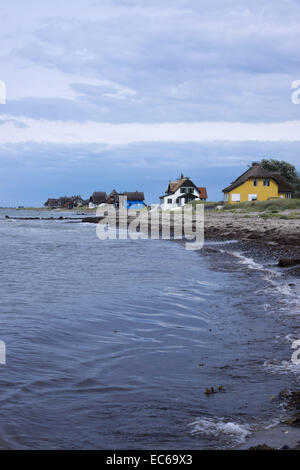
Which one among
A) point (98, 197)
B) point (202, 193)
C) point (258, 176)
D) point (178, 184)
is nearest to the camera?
point (258, 176)

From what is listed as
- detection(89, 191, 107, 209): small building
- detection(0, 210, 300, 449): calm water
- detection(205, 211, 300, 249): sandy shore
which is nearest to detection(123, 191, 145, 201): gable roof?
detection(89, 191, 107, 209): small building

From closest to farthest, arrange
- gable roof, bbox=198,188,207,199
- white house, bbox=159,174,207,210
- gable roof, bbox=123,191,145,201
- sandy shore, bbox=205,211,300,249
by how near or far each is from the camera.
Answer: sandy shore, bbox=205,211,300,249
white house, bbox=159,174,207,210
gable roof, bbox=198,188,207,199
gable roof, bbox=123,191,145,201

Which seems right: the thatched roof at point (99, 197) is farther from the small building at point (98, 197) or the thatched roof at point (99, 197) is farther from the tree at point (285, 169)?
the tree at point (285, 169)

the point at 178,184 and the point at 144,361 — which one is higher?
the point at 178,184

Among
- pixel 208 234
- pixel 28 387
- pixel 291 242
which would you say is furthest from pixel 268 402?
pixel 208 234

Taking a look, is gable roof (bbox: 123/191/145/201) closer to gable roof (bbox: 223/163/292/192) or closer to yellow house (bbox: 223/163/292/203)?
gable roof (bbox: 223/163/292/192)

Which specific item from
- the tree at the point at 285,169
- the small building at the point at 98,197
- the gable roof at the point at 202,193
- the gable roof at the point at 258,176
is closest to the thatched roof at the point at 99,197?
the small building at the point at 98,197

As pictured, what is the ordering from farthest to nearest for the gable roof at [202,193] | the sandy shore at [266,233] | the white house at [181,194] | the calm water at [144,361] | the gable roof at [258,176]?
1. the gable roof at [202,193]
2. the white house at [181,194]
3. the gable roof at [258,176]
4. the sandy shore at [266,233]
5. the calm water at [144,361]

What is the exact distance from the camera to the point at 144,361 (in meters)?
7.64

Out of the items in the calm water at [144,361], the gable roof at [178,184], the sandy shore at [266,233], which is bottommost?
the calm water at [144,361]

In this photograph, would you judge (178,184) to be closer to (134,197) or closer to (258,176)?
(258,176)

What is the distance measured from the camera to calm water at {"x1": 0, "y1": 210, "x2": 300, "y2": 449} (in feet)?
16.9

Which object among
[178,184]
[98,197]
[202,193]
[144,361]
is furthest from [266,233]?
[98,197]

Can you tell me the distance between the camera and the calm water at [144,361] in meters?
5.16
